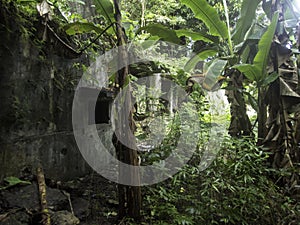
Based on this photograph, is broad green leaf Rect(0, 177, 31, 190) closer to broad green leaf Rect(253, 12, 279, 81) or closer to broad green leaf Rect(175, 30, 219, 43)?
broad green leaf Rect(175, 30, 219, 43)

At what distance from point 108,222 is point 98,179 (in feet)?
3.12

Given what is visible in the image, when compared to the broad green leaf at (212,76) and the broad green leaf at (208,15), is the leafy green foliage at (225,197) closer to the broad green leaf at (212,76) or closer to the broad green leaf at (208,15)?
the broad green leaf at (212,76)

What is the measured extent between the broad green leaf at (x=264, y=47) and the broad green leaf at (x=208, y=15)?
Result: 0.53m

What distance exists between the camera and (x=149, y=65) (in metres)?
3.82

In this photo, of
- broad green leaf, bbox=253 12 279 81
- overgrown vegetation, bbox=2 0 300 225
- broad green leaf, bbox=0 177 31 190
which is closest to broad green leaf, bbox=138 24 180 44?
overgrown vegetation, bbox=2 0 300 225

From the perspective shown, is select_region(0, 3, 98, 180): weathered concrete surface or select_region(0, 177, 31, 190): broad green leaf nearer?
select_region(0, 177, 31, 190): broad green leaf

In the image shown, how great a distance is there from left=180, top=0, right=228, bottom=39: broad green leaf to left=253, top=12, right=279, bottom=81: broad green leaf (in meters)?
0.53

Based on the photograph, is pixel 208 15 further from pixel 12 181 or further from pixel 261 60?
pixel 12 181

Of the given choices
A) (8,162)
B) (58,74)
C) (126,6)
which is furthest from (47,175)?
(126,6)

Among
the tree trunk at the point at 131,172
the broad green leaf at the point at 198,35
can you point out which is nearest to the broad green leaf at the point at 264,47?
the broad green leaf at the point at 198,35

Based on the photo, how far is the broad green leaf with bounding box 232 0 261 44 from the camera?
2723 millimetres

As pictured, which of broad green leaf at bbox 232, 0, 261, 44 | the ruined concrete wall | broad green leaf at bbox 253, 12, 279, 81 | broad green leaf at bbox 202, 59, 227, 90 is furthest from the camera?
broad green leaf at bbox 232, 0, 261, 44

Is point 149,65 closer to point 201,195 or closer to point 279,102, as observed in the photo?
point 279,102

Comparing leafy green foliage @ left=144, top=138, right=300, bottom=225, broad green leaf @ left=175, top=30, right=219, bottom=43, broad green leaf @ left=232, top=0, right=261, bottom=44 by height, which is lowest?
leafy green foliage @ left=144, top=138, right=300, bottom=225
